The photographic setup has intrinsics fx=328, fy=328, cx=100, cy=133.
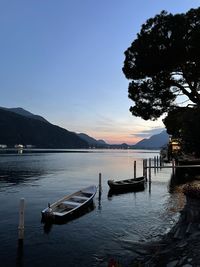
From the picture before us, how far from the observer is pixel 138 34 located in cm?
3828

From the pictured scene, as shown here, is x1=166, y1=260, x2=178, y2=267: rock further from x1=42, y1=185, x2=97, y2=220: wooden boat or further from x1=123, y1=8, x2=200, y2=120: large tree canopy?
x1=123, y1=8, x2=200, y2=120: large tree canopy

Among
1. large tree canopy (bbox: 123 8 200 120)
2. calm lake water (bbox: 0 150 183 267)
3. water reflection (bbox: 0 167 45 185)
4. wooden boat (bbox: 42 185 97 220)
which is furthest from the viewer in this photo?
water reflection (bbox: 0 167 45 185)

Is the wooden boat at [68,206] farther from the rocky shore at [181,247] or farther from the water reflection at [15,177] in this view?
the water reflection at [15,177]

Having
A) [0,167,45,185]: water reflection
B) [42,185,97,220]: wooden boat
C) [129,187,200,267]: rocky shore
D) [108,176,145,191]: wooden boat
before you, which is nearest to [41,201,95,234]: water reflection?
[42,185,97,220]: wooden boat

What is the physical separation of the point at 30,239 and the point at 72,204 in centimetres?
713

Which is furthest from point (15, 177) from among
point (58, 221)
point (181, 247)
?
point (181, 247)

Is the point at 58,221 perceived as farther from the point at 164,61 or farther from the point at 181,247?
the point at 164,61

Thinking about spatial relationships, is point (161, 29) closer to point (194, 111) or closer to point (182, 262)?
point (194, 111)

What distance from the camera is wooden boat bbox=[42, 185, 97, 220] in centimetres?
2302

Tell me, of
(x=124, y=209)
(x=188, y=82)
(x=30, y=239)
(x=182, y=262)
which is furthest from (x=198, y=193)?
(x=188, y=82)

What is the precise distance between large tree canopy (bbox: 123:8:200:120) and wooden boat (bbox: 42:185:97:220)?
43.0ft

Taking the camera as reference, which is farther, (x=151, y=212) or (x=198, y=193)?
(x=151, y=212)

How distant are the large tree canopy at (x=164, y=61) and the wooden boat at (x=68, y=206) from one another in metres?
13.1

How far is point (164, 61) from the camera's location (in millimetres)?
34156
